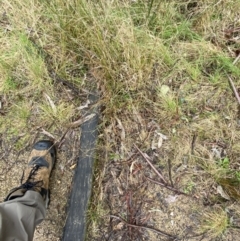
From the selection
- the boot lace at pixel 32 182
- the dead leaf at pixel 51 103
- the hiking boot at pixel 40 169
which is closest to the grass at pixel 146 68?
the dead leaf at pixel 51 103

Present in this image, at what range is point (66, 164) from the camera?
223 centimetres

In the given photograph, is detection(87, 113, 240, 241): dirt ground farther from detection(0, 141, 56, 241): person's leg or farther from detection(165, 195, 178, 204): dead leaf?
detection(0, 141, 56, 241): person's leg

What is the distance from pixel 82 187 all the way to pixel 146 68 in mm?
813

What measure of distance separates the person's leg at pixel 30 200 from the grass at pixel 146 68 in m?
0.20

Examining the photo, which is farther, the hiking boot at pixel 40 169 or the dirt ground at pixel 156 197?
the hiking boot at pixel 40 169

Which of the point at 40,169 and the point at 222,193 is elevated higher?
the point at 222,193

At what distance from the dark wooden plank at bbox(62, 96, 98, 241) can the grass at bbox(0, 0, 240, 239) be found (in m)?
0.07

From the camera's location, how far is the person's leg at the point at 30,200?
1.77m

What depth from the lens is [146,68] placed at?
6.81 ft

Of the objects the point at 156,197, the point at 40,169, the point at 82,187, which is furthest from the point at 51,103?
the point at 156,197

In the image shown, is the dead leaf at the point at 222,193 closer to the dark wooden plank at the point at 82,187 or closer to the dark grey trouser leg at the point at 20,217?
the dark wooden plank at the point at 82,187

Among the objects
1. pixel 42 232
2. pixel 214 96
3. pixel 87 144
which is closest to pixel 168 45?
pixel 214 96

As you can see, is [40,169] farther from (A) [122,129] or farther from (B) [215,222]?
(B) [215,222]

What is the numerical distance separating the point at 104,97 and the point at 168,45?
1.65ft
